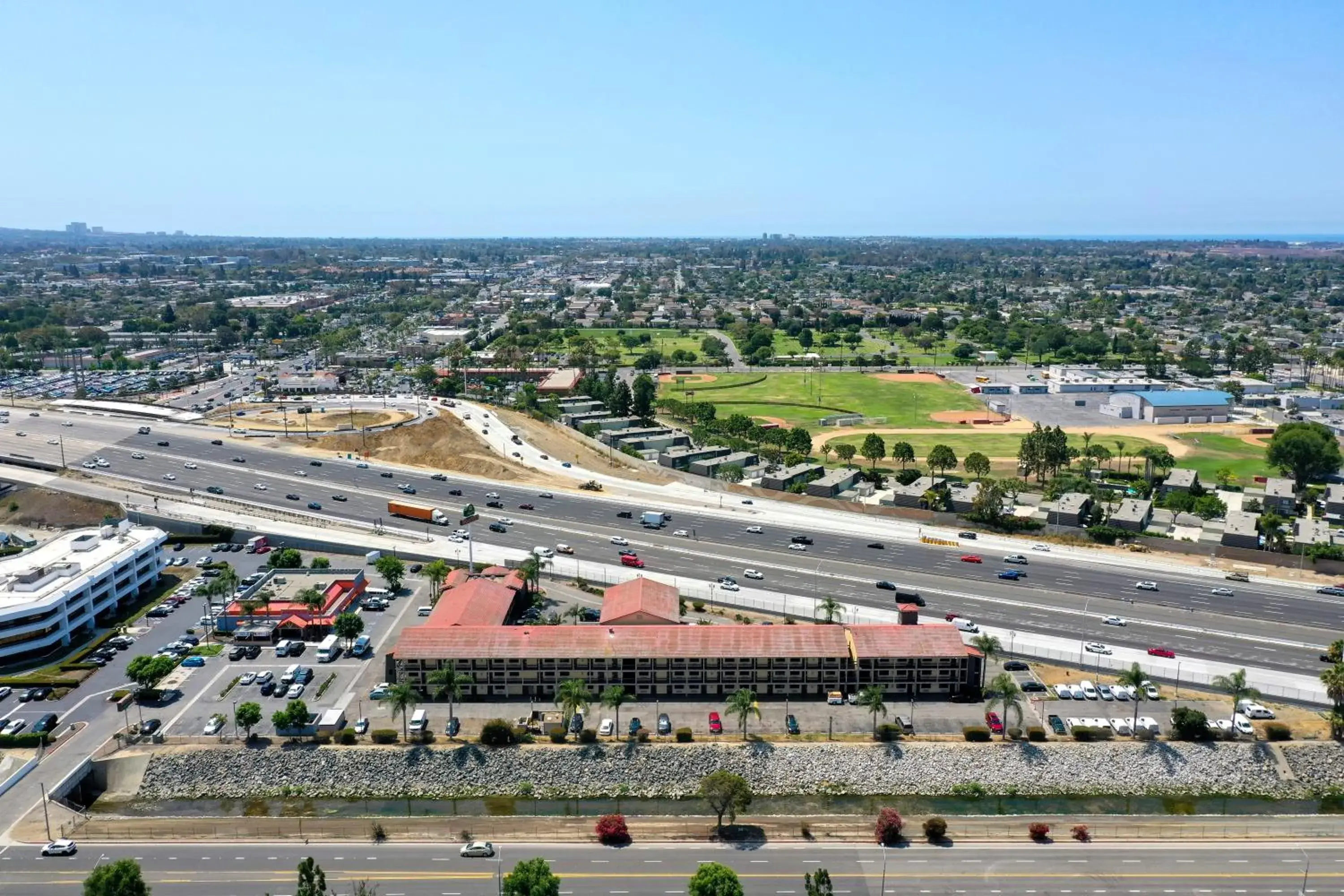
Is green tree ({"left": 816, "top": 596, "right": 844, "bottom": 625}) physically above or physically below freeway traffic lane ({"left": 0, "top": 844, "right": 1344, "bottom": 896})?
above

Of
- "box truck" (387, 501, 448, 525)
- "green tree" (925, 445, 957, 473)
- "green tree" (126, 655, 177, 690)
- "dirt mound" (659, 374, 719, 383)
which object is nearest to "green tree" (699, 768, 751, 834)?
"green tree" (126, 655, 177, 690)

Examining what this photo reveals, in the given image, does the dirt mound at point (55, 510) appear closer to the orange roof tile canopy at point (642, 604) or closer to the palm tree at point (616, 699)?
the orange roof tile canopy at point (642, 604)

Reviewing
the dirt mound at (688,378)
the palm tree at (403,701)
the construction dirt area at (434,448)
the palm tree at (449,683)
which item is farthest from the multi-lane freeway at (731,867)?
the dirt mound at (688,378)

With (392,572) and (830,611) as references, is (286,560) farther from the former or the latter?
(830,611)

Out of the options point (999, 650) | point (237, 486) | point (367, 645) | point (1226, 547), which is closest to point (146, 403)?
point (237, 486)

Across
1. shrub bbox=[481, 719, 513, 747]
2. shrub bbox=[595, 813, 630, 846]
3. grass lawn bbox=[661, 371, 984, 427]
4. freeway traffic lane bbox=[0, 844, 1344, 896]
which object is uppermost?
grass lawn bbox=[661, 371, 984, 427]

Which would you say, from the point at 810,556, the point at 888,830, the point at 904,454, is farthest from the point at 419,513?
the point at 888,830

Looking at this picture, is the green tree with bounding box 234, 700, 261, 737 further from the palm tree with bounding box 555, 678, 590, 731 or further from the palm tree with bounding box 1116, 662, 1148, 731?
the palm tree with bounding box 1116, 662, 1148, 731
